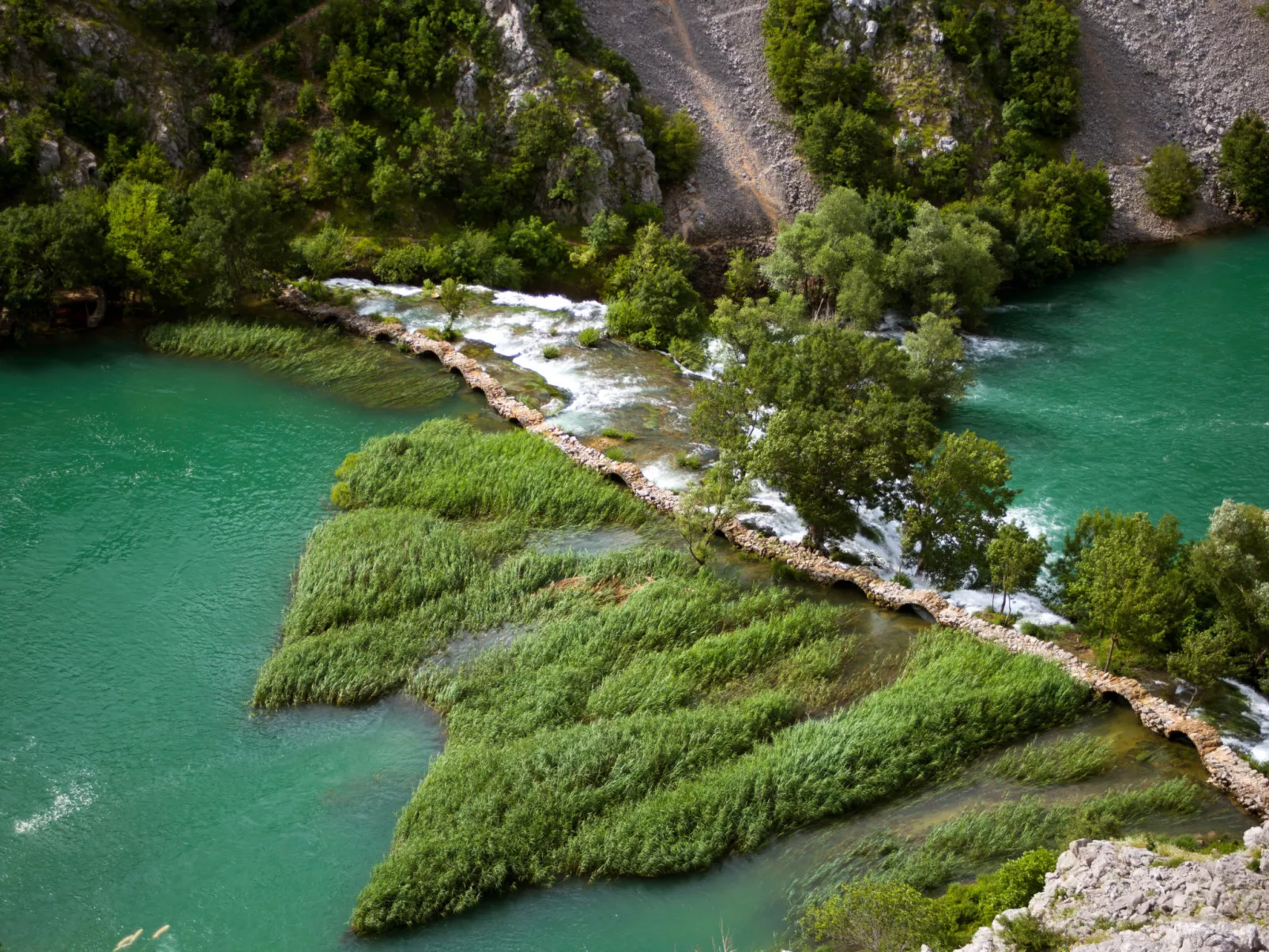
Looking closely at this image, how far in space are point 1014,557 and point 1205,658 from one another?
23.8ft

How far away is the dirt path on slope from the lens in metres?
82.6

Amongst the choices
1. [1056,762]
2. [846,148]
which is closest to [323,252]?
[846,148]

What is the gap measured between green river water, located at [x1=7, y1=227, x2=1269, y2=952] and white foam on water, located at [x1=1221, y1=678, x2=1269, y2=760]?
296 centimetres

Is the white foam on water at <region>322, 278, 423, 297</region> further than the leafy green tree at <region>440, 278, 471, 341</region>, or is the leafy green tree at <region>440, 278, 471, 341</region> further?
the white foam on water at <region>322, 278, 423, 297</region>

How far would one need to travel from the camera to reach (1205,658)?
36906 mm

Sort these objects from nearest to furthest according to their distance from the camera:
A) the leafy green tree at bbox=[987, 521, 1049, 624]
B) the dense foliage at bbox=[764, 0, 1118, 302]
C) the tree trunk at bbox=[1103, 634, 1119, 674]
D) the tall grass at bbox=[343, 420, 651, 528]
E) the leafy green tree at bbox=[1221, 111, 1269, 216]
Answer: the tree trunk at bbox=[1103, 634, 1119, 674]
the leafy green tree at bbox=[987, 521, 1049, 624]
the tall grass at bbox=[343, 420, 651, 528]
the dense foliage at bbox=[764, 0, 1118, 302]
the leafy green tree at bbox=[1221, 111, 1269, 216]

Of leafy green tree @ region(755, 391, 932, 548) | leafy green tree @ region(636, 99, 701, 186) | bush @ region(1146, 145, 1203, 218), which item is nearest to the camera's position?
leafy green tree @ region(755, 391, 932, 548)

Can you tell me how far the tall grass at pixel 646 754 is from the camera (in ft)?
102

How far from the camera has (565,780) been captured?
1307 inches

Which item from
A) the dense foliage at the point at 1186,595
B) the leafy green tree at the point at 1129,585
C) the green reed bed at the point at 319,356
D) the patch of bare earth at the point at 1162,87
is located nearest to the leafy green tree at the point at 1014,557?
the leafy green tree at the point at 1129,585

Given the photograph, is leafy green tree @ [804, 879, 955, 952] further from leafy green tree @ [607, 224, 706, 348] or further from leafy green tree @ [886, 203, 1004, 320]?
leafy green tree @ [886, 203, 1004, 320]

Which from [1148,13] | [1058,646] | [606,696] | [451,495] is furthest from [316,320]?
[1148,13]

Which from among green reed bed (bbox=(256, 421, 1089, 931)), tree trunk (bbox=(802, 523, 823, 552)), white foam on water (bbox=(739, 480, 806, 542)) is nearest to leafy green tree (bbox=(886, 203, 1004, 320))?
white foam on water (bbox=(739, 480, 806, 542))

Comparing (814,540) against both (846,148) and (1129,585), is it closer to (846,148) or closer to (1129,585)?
(1129,585)
